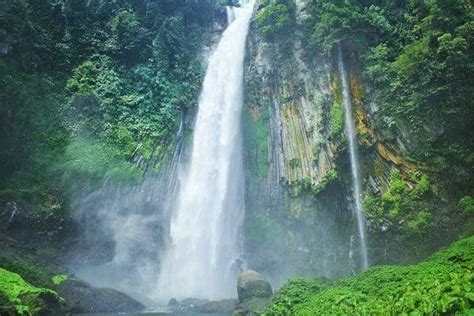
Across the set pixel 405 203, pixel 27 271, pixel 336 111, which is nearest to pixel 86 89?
pixel 27 271

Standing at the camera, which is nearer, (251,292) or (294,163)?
(251,292)

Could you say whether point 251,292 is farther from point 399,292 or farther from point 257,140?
point 257,140

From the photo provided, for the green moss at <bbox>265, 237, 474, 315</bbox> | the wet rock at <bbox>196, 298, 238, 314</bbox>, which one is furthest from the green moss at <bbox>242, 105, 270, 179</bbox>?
the green moss at <bbox>265, 237, 474, 315</bbox>

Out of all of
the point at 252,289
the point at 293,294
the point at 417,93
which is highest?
the point at 417,93

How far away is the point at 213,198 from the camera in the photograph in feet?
82.6

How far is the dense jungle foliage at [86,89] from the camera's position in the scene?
22016 mm

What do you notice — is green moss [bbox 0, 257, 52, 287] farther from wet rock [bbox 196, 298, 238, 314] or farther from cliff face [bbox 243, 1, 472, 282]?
cliff face [bbox 243, 1, 472, 282]

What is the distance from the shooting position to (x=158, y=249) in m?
23.0

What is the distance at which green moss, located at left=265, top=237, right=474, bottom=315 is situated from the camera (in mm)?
4977

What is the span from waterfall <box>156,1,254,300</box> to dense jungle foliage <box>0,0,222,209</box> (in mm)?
1850

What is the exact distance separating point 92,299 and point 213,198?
33.7ft

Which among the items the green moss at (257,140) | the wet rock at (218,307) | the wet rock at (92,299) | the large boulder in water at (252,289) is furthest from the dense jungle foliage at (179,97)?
the wet rock at (218,307)

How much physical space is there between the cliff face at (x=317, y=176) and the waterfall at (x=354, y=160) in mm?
266

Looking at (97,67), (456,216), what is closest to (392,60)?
(456,216)
